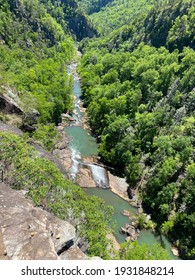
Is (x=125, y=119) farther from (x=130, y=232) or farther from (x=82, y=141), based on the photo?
(x=130, y=232)

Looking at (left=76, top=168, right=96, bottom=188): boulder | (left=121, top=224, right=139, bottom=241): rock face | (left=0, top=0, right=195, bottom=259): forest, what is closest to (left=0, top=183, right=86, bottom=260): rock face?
(left=0, top=0, right=195, bottom=259): forest

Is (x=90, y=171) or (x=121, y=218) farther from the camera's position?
(x=90, y=171)

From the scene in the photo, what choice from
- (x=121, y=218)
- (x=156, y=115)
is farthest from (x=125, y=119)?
(x=121, y=218)

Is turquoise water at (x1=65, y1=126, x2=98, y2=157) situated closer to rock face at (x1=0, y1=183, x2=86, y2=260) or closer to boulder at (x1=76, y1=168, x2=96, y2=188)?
boulder at (x1=76, y1=168, x2=96, y2=188)

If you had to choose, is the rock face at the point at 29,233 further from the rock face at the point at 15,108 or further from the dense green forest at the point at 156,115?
the dense green forest at the point at 156,115

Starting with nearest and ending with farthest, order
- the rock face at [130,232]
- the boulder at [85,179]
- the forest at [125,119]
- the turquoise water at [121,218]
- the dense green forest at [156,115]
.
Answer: the forest at [125,119], the rock face at [130,232], the turquoise water at [121,218], the dense green forest at [156,115], the boulder at [85,179]

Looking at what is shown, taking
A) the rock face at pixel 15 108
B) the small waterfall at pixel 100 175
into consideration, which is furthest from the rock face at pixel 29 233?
the small waterfall at pixel 100 175

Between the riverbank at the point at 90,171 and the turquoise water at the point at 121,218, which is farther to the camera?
the riverbank at the point at 90,171
